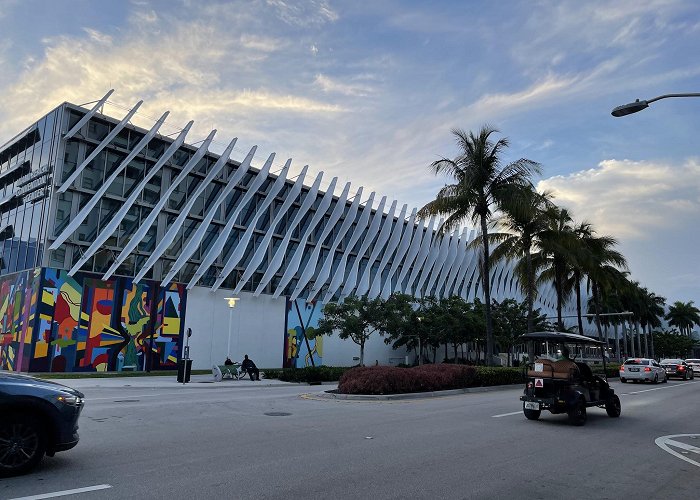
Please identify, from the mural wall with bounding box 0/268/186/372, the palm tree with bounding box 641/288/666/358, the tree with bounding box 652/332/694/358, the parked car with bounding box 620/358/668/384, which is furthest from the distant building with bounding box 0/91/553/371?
the tree with bounding box 652/332/694/358

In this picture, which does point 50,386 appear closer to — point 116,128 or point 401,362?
point 116,128

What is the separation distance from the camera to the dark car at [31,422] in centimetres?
624

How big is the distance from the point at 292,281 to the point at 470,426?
3526 centimetres

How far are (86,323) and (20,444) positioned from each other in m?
28.0

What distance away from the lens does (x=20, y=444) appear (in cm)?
633

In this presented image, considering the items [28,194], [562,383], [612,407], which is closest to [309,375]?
[612,407]

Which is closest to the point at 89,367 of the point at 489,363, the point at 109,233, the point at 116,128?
the point at 109,233

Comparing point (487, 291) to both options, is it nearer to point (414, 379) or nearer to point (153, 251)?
point (414, 379)

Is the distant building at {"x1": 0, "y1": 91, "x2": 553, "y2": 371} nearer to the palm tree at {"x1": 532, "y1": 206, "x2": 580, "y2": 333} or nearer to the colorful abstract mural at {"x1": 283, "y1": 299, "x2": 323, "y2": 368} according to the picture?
the colorful abstract mural at {"x1": 283, "y1": 299, "x2": 323, "y2": 368}

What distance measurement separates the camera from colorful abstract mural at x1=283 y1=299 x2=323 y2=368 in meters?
43.2

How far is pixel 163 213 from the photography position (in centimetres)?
3766

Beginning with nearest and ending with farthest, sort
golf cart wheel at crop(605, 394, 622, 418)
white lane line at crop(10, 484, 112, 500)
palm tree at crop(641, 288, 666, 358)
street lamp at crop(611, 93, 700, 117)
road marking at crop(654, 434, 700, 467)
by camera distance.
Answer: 1. white lane line at crop(10, 484, 112, 500)
2. road marking at crop(654, 434, 700, 467)
3. street lamp at crop(611, 93, 700, 117)
4. golf cart wheel at crop(605, 394, 622, 418)
5. palm tree at crop(641, 288, 666, 358)

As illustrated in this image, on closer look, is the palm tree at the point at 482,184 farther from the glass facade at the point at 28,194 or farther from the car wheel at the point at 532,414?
the glass facade at the point at 28,194

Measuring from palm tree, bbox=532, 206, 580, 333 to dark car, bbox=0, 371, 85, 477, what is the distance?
84.4 ft
